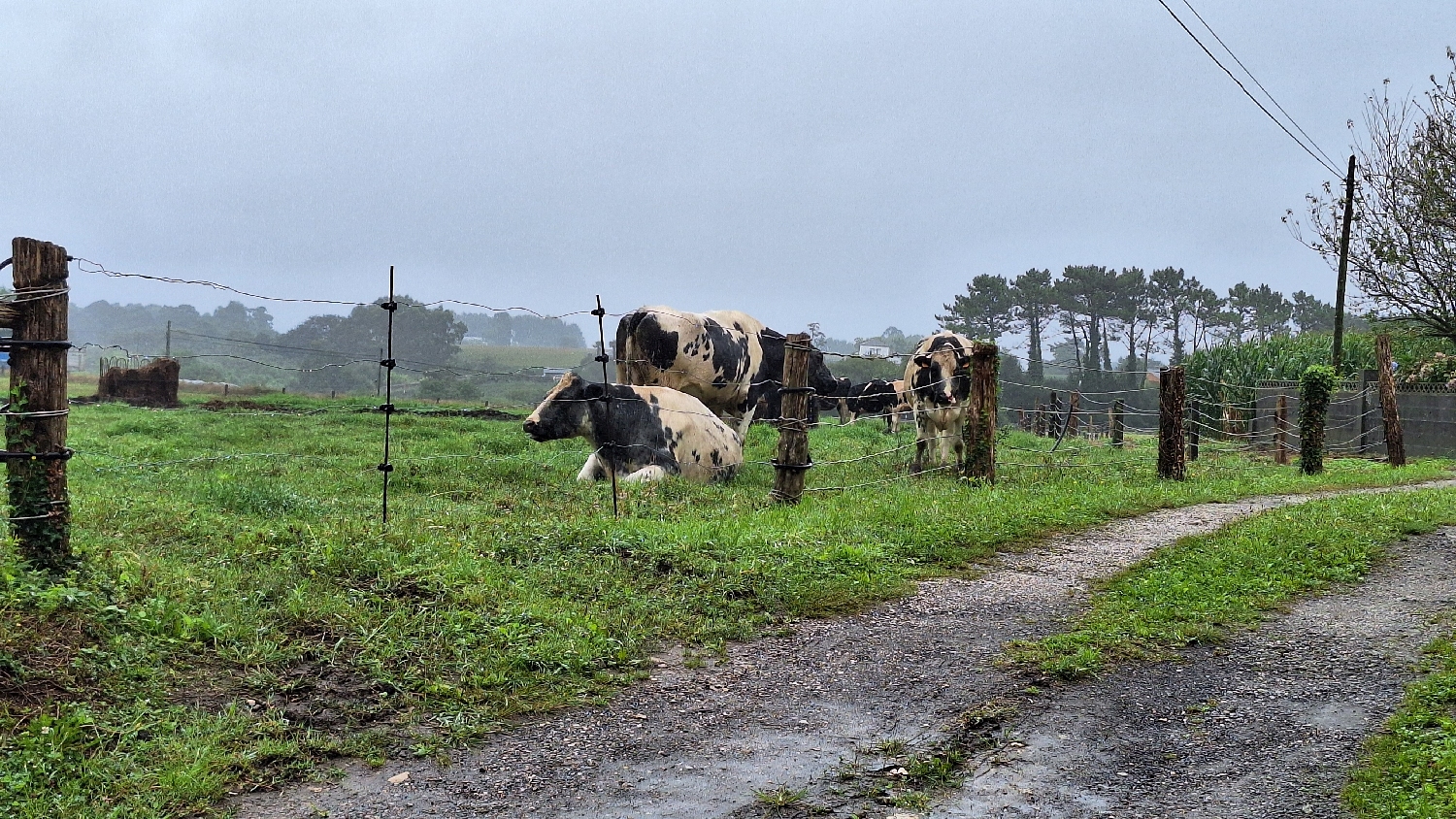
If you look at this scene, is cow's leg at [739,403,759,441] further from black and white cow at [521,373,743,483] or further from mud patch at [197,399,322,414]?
mud patch at [197,399,322,414]

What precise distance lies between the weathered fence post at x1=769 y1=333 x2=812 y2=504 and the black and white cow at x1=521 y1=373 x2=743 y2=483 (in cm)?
214

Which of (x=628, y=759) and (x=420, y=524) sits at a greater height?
(x=420, y=524)

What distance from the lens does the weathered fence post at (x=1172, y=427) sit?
13438 millimetres

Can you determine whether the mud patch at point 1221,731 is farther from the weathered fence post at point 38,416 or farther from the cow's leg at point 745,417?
the cow's leg at point 745,417

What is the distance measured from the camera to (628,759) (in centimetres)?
426

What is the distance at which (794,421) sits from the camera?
9.64m

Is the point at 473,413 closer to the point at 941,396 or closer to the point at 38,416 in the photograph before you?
the point at 941,396

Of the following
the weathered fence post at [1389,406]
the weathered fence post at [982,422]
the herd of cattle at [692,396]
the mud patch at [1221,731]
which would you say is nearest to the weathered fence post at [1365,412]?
the weathered fence post at [1389,406]

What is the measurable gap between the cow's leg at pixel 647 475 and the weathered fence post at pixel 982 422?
11.0 ft

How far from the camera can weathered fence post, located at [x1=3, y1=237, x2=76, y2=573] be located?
513cm

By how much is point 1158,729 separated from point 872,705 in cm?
122

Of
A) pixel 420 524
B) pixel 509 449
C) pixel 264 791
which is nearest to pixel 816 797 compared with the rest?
pixel 264 791

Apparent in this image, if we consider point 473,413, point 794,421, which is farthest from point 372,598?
point 473,413

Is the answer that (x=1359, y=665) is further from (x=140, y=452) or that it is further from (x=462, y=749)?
(x=140, y=452)
